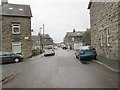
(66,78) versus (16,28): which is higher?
(16,28)

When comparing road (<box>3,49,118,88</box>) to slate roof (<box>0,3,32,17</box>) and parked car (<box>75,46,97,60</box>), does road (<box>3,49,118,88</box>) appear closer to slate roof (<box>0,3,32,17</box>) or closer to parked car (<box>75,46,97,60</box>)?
parked car (<box>75,46,97,60</box>)

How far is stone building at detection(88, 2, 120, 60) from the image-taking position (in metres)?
16.5

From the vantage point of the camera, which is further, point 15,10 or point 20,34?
point 15,10

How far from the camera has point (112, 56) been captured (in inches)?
709

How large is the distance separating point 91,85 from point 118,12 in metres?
9.47

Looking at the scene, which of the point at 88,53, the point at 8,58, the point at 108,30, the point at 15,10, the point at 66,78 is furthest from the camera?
the point at 15,10

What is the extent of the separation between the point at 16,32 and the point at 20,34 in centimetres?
65

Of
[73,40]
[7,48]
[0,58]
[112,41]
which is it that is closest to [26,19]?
[7,48]

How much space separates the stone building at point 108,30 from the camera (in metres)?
16.5

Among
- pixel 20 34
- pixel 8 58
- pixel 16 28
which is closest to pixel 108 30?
pixel 8 58

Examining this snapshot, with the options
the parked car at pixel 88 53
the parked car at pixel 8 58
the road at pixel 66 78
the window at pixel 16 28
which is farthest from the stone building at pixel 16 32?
the road at pixel 66 78

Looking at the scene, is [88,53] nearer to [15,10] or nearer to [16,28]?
[16,28]

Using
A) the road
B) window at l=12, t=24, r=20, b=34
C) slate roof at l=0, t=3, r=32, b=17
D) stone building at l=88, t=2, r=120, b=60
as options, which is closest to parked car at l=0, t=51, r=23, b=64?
window at l=12, t=24, r=20, b=34

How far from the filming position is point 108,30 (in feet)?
63.2
